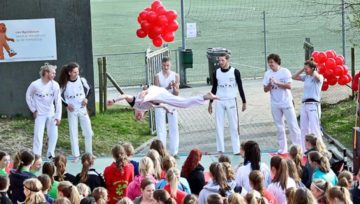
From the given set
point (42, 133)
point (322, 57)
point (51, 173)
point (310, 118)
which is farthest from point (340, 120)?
point (51, 173)

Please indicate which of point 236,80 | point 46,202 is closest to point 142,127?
point 236,80

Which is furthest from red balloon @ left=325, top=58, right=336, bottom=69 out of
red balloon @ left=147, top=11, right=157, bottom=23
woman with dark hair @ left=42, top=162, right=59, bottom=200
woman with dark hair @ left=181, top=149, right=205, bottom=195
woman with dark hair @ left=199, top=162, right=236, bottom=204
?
woman with dark hair @ left=42, top=162, right=59, bottom=200

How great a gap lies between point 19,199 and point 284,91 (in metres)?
6.39

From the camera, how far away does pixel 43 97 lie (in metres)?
17.2

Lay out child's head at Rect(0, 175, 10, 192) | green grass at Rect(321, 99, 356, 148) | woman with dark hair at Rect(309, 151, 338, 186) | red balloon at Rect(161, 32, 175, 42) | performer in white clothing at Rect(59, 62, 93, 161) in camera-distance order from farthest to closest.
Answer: red balloon at Rect(161, 32, 175, 42), green grass at Rect(321, 99, 356, 148), performer in white clothing at Rect(59, 62, 93, 161), woman with dark hair at Rect(309, 151, 338, 186), child's head at Rect(0, 175, 10, 192)

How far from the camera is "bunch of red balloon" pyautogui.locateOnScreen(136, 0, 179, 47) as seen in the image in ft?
71.4

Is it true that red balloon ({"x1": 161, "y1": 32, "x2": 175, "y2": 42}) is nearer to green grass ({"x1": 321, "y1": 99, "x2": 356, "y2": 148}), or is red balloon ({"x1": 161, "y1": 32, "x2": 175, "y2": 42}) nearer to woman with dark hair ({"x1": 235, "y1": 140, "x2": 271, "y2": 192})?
green grass ({"x1": 321, "y1": 99, "x2": 356, "y2": 148})

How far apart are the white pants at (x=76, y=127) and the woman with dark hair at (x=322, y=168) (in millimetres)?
6097

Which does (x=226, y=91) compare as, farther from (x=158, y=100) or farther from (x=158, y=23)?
(x=158, y=23)

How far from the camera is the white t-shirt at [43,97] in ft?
56.2

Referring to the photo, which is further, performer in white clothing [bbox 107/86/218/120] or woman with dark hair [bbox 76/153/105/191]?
performer in white clothing [bbox 107/86/218/120]

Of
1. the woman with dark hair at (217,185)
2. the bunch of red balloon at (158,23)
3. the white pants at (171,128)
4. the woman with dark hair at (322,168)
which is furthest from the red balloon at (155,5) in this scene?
the woman with dark hair at (217,185)

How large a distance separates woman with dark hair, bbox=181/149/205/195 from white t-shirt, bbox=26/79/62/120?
16.7ft

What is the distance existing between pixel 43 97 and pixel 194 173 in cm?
531
